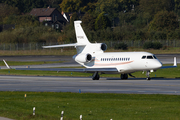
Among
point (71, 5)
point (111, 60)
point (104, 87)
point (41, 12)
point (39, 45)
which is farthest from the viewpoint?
point (71, 5)

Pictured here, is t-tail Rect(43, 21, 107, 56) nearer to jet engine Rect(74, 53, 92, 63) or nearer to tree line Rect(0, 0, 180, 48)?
jet engine Rect(74, 53, 92, 63)

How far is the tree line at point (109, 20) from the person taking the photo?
4309 inches

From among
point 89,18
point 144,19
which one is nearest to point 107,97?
point 89,18

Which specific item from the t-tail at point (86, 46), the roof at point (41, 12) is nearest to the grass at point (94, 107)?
the t-tail at point (86, 46)

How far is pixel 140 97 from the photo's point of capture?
23.2m

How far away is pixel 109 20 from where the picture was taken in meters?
140

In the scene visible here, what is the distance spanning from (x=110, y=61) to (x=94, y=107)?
67.5 ft

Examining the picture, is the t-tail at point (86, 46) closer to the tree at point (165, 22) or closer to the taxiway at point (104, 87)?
the taxiway at point (104, 87)

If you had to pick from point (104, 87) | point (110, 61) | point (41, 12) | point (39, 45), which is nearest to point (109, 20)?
point (39, 45)

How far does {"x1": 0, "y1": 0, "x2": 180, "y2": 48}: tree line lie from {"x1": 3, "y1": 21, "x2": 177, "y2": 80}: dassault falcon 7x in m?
65.4

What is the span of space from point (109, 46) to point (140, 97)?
73.4m

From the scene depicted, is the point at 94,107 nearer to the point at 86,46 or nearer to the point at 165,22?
the point at 86,46

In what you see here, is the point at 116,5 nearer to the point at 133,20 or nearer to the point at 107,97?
the point at 133,20

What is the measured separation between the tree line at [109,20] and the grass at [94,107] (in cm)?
8418
